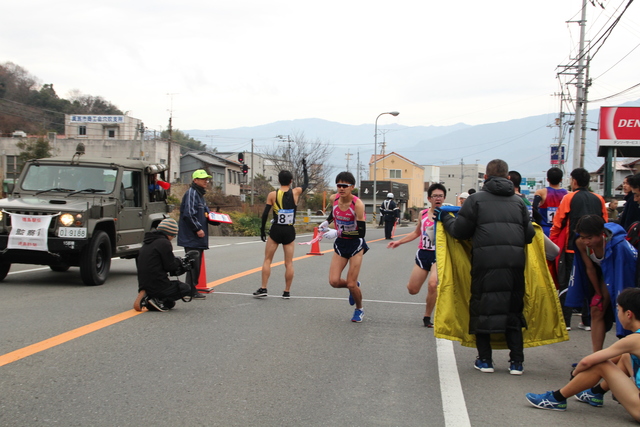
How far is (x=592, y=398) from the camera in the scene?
15.6 feet

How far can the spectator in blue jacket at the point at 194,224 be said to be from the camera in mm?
9000

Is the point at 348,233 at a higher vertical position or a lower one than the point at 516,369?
higher

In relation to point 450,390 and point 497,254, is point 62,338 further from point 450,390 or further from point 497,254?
point 497,254

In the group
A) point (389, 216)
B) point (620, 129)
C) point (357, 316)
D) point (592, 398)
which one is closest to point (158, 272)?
point (357, 316)

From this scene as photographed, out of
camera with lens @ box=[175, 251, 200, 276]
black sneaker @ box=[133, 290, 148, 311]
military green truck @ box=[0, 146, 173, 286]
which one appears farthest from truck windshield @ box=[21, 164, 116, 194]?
black sneaker @ box=[133, 290, 148, 311]

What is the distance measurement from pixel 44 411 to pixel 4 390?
633 mm

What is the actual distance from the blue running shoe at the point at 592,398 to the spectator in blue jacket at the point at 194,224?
5643 mm

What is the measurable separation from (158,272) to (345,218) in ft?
8.03

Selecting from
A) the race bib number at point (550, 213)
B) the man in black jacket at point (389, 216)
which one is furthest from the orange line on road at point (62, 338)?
the man in black jacket at point (389, 216)

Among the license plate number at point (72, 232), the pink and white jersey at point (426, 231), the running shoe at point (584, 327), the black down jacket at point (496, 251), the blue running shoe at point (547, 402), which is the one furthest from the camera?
the license plate number at point (72, 232)

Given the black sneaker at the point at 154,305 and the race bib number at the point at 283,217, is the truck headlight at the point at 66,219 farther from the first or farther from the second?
the race bib number at the point at 283,217

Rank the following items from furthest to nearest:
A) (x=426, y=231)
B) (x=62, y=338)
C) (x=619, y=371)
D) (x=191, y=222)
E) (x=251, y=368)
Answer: (x=191, y=222) → (x=426, y=231) → (x=62, y=338) → (x=251, y=368) → (x=619, y=371)

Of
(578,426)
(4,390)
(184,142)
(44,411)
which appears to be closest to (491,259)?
(578,426)

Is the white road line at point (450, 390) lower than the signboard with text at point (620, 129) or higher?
lower
